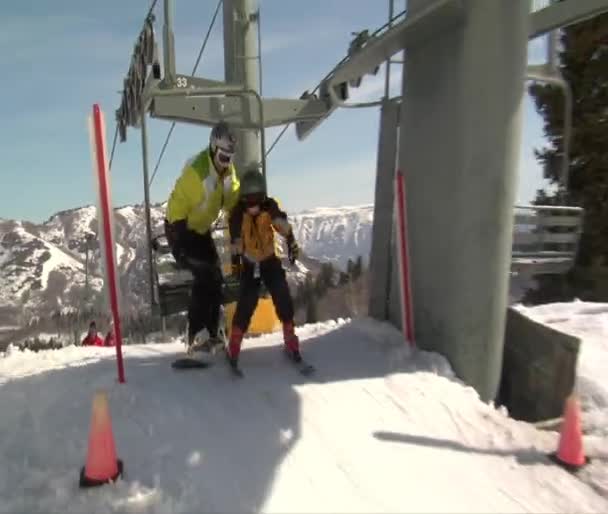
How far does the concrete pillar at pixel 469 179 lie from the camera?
14.9 feet

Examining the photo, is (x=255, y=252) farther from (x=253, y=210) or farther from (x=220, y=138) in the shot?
(x=220, y=138)

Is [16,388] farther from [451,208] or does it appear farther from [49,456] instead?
[451,208]

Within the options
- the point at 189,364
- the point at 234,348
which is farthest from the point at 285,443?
the point at 189,364

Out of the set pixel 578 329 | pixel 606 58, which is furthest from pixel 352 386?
pixel 606 58

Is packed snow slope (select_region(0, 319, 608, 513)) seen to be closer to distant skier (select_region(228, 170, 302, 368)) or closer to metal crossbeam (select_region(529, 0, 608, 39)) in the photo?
distant skier (select_region(228, 170, 302, 368))

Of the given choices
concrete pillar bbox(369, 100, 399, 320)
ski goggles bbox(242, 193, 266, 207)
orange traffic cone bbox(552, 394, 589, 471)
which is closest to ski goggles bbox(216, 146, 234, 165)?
ski goggles bbox(242, 193, 266, 207)

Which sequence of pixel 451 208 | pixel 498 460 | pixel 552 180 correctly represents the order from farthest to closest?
1. pixel 552 180
2. pixel 451 208
3. pixel 498 460

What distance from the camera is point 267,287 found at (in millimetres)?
4945

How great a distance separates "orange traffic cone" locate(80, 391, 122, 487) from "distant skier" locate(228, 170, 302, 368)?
158cm

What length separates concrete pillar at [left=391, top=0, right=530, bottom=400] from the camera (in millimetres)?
4551

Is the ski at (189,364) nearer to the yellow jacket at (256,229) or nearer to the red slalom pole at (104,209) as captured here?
the red slalom pole at (104,209)


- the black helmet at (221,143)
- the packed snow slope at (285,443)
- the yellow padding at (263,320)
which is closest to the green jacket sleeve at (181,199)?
the black helmet at (221,143)

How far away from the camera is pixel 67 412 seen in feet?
13.3

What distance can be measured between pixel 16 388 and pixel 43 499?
1.93m
